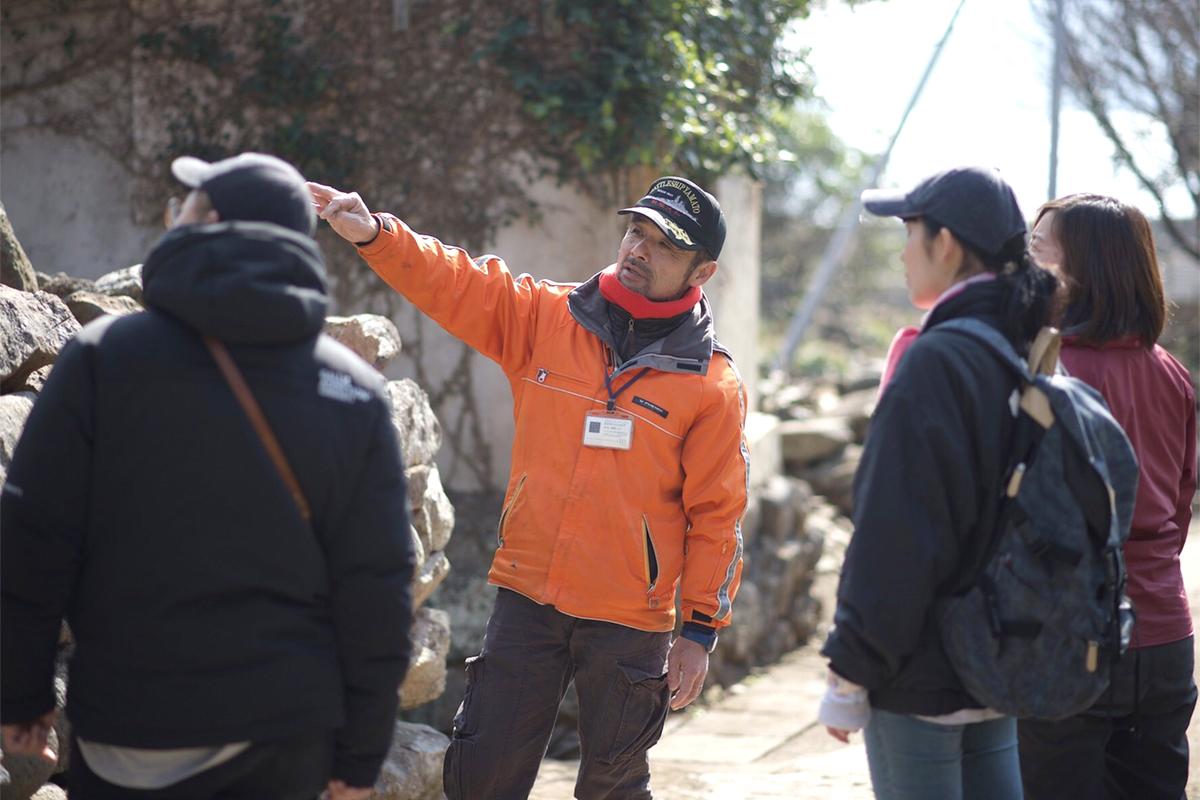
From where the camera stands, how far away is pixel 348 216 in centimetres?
359

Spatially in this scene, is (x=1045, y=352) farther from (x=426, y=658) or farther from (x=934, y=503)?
(x=426, y=658)

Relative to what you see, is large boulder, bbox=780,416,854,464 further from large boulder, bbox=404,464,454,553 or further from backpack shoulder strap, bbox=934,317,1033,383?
backpack shoulder strap, bbox=934,317,1033,383

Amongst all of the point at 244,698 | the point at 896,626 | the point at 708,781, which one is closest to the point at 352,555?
the point at 244,698

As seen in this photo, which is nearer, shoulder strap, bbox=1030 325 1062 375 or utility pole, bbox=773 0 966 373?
shoulder strap, bbox=1030 325 1062 375

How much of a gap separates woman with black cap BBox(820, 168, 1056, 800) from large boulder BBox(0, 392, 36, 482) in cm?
229

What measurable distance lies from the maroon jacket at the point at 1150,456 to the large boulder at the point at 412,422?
238 cm

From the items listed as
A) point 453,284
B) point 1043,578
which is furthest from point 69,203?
point 1043,578

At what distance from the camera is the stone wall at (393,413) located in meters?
3.77

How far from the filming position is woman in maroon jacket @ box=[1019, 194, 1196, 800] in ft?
10.6

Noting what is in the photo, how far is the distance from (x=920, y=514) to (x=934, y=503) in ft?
0.12

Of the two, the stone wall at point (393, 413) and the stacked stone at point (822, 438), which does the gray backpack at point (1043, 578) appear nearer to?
the stone wall at point (393, 413)

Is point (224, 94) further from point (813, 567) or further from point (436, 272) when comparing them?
point (813, 567)

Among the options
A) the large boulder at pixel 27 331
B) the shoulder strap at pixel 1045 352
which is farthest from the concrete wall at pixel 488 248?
the shoulder strap at pixel 1045 352

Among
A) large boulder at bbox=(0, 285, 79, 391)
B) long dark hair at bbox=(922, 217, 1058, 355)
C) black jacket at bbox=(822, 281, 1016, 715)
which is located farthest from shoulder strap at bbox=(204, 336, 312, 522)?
large boulder at bbox=(0, 285, 79, 391)
